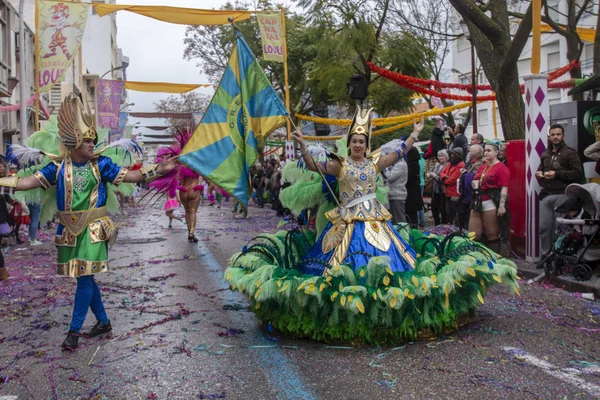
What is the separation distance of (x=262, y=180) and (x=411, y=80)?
11.9 meters

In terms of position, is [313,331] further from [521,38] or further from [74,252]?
[521,38]

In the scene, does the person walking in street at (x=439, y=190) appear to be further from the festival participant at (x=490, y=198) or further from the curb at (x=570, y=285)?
the curb at (x=570, y=285)

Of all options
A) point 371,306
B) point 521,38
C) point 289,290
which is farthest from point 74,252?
point 521,38

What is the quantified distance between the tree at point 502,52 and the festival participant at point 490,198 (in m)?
2.05

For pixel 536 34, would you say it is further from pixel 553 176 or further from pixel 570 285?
pixel 570 285

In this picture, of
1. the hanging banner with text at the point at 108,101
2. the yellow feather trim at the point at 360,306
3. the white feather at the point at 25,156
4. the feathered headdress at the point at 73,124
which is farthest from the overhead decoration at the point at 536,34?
the hanging banner with text at the point at 108,101

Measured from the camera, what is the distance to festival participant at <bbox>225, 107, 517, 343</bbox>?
5090mm

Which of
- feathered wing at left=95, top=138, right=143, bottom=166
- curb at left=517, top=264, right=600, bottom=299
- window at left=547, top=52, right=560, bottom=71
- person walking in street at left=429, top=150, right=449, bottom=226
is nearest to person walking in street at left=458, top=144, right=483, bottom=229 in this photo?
curb at left=517, top=264, right=600, bottom=299

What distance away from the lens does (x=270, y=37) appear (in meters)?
16.5

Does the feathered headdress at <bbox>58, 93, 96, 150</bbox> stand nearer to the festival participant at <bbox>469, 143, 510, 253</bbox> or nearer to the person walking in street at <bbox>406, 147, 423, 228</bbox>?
the festival participant at <bbox>469, 143, 510, 253</bbox>

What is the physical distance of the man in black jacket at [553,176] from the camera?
28.9 ft

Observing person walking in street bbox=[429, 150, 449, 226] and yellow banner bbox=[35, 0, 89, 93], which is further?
yellow banner bbox=[35, 0, 89, 93]

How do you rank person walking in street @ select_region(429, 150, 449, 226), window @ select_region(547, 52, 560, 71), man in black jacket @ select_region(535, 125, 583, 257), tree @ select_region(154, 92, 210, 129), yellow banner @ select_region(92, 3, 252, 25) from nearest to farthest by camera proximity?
man in black jacket @ select_region(535, 125, 583, 257) → person walking in street @ select_region(429, 150, 449, 226) → yellow banner @ select_region(92, 3, 252, 25) → window @ select_region(547, 52, 560, 71) → tree @ select_region(154, 92, 210, 129)

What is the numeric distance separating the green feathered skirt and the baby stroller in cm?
261
